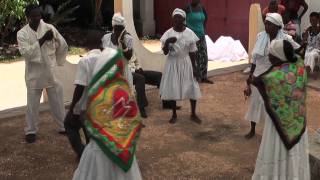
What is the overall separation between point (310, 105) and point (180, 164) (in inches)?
128

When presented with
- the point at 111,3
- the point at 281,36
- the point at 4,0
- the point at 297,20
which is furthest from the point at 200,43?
A: the point at 111,3

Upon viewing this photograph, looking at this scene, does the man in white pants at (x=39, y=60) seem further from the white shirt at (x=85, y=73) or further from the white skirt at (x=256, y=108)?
the white skirt at (x=256, y=108)

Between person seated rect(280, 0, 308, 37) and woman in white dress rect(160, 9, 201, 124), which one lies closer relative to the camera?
woman in white dress rect(160, 9, 201, 124)

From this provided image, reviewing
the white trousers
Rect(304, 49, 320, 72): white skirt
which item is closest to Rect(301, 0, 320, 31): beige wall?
Rect(304, 49, 320, 72): white skirt

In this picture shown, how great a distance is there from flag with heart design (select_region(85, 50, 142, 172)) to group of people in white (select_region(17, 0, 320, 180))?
8 cm

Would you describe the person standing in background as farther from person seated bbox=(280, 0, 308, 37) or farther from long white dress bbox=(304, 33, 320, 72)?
person seated bbox=(280, 0, 308, 37)

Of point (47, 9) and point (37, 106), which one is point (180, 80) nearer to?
point (37, 106)

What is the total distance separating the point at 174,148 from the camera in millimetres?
6176

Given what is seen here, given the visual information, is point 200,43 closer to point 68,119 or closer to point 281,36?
point 281,36

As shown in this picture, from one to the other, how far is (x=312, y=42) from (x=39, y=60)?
5.57 metres

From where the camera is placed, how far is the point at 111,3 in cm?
1628

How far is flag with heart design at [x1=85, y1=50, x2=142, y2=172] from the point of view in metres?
A: 3.28

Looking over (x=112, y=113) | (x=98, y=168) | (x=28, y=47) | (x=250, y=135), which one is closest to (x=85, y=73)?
(x=112, y=113)

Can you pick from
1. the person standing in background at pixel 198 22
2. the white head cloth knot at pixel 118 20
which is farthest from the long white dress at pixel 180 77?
the person standing in background at pixel 198 22
